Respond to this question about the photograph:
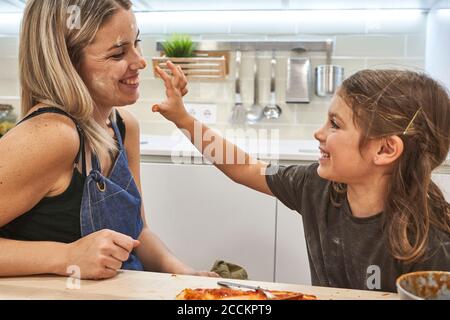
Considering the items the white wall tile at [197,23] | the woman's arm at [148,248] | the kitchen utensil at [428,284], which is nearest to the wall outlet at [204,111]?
the white wall tile at [197,23]

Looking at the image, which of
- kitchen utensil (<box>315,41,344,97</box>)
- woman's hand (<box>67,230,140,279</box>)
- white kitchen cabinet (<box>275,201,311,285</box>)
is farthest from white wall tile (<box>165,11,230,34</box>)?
woman's hand (<box>67,230,140,279</box>)

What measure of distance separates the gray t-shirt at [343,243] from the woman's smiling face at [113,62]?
413 millimetres

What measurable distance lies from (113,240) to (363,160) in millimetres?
528

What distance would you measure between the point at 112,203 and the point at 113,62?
0.30 metres

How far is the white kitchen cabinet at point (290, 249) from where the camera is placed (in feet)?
5.92

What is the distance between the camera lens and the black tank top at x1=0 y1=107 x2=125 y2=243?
2.97ft

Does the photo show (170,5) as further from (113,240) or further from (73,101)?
(113,240)

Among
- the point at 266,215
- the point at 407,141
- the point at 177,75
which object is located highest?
the point at 177,75

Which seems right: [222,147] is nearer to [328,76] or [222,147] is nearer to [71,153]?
[71,153]

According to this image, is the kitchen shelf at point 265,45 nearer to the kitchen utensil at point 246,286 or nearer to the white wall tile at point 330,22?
the white wall tile at point 330,22

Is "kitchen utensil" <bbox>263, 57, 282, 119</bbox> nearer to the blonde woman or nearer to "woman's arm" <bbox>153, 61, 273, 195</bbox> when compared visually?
"woman's arm" <bbox>153, 61, 273, 195</bbox>

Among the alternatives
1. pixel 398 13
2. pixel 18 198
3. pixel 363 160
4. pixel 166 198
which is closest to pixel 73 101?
pixel 18 198

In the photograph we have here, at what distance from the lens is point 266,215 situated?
1825 millimetres

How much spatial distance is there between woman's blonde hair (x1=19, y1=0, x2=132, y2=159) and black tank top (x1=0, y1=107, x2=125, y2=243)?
0.03m
